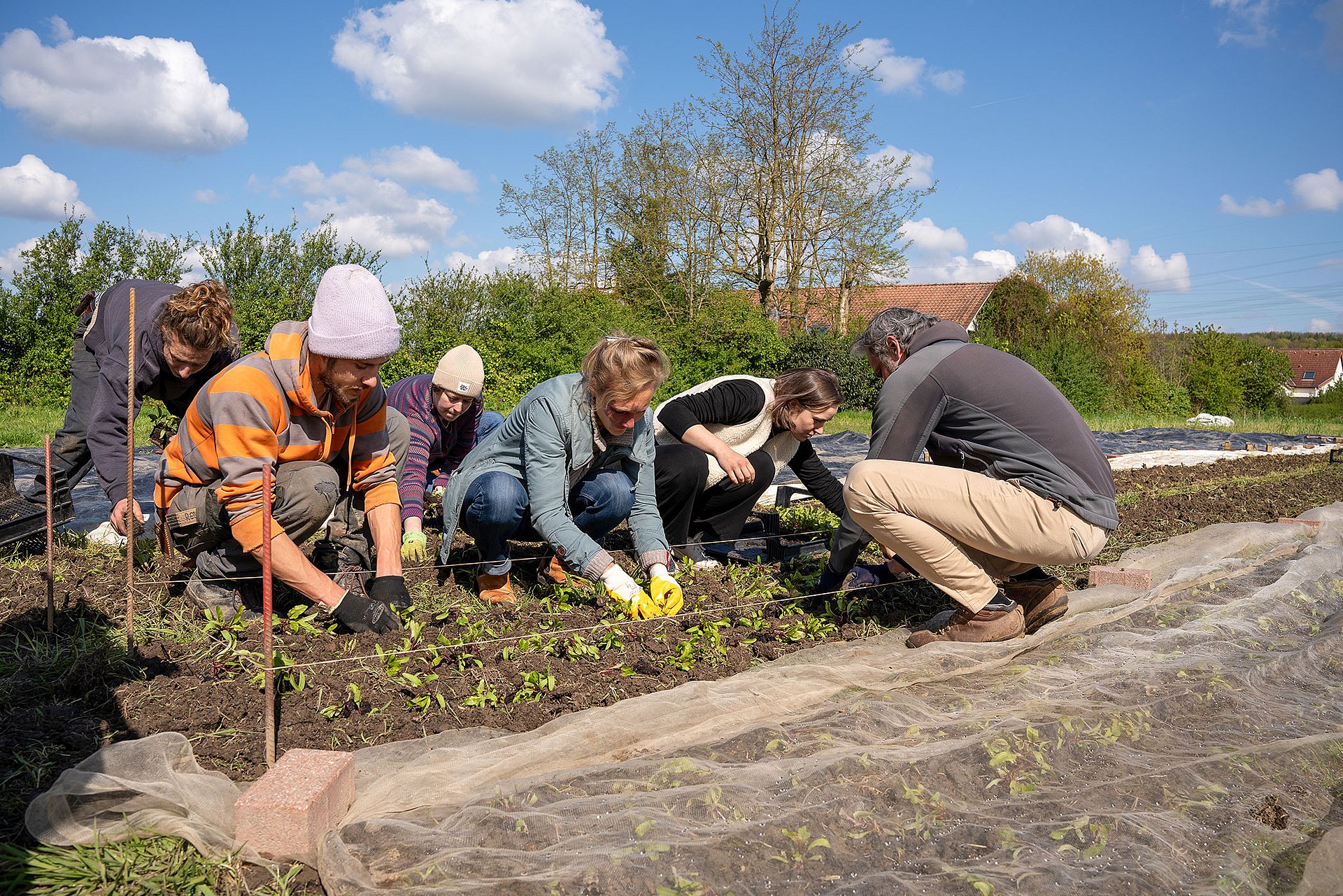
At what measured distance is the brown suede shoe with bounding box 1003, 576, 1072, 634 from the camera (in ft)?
10.4

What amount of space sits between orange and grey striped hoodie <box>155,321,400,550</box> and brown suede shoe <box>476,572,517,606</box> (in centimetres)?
55

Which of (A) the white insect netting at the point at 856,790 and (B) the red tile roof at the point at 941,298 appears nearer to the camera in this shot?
(A) the white insect netting at the point at 856,790

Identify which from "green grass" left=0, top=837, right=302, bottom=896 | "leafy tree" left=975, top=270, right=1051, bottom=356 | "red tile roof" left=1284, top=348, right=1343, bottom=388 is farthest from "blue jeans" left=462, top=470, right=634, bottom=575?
"red tile roof" left=1284, top=348, right=1343, bottom=388

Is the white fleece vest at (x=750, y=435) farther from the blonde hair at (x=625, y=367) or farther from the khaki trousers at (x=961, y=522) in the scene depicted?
the khaki trousers at (x=961, y=522)

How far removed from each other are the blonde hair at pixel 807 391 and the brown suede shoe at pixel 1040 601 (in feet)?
3.78

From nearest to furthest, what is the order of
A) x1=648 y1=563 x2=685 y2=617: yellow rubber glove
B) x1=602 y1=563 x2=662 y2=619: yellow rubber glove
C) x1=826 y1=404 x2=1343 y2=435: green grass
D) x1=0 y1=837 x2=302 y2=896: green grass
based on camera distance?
1. x1=0 y1=837 x2=302 y2=896: green grass
2. x1=602 y1=563 x2=662 y2=619: yellow rubber glove
3. x1=648 y1=563 x2=685 y2=617: yellow rubber glove
4. x1=826 y1=404 x2=1343 y2=435: green grass

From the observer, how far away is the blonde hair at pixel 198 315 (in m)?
3.24

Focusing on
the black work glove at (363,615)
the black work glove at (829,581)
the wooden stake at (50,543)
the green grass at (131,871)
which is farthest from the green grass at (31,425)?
the green grass at (131,871)

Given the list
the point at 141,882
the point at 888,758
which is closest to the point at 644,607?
the point at 888,758

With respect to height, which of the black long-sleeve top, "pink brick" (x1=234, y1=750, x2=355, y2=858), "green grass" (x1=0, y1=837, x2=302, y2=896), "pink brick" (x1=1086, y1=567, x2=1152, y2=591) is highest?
the black long-sleeve top

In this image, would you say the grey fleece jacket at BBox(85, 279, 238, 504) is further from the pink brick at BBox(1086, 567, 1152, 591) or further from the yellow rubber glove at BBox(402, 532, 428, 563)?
the pink brick at BBox(1086, 567, 1152, 591)

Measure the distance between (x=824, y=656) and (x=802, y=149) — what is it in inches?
689

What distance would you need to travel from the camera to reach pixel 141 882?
5.22 feet

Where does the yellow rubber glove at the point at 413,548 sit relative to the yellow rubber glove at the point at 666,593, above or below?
above
